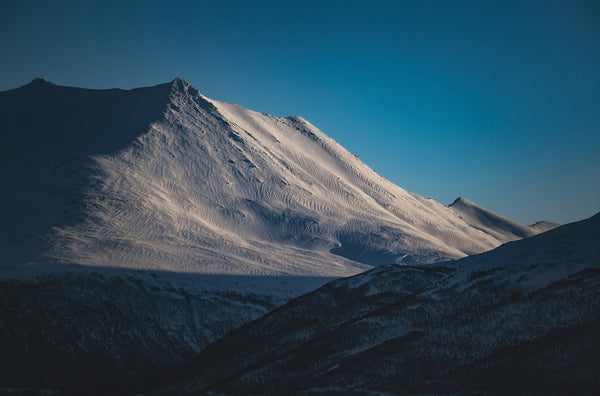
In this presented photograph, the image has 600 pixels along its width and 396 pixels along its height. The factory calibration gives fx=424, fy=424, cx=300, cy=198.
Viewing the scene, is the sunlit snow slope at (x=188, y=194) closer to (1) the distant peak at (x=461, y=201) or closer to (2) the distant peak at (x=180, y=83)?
(2) the distant peak at (x=180, y=83)

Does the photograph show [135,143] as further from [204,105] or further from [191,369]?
[191,369]

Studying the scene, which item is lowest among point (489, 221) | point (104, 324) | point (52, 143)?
point (104, 324)

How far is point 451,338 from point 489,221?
558 feet

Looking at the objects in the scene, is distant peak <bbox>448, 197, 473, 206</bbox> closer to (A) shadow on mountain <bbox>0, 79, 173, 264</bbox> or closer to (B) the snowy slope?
(B) the snowy slope

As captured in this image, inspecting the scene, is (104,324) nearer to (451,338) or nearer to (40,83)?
(451,338)

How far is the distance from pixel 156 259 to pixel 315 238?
38987 mm

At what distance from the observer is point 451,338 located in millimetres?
28781

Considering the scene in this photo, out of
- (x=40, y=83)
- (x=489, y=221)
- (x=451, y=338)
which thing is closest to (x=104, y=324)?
(x=451, y=338)

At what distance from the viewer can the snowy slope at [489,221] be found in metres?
174

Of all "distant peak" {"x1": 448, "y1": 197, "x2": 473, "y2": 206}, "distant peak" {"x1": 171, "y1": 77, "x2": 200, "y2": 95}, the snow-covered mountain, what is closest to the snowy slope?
"distant peak" {"x1": 448, "y1": 197, "x2": 473, "y2": 206}

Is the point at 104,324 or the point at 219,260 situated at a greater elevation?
the point at 219,260

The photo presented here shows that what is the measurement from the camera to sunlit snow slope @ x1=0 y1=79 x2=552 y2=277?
62844mm

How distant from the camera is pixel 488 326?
28.5 meters

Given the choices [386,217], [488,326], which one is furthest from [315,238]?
[488,326]
